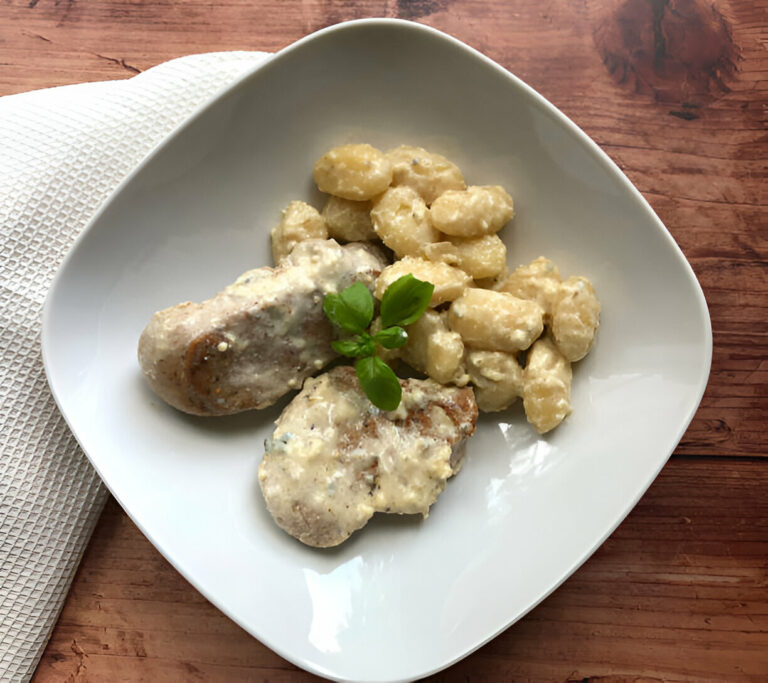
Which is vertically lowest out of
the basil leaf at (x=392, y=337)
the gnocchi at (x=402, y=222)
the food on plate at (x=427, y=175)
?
the basil leaf at (x=392, y=337)

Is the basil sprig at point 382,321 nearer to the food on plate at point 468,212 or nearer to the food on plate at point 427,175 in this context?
the food on plate at point 468,212

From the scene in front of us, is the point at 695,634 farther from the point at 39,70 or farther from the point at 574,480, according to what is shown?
the point at 39,70

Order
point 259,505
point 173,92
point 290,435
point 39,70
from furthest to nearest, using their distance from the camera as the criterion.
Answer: point 39,70 < point 173,92 < point 259,505 < point 290,435

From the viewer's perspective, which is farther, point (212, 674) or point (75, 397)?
point (212, 674)

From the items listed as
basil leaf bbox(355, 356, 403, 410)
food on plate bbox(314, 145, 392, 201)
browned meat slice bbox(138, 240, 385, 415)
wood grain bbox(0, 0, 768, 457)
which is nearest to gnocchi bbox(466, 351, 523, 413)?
basil leaf bbox(355, 356, 403, 410)

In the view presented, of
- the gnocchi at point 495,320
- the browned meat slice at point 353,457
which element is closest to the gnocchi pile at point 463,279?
the gnocchi at point 495,320

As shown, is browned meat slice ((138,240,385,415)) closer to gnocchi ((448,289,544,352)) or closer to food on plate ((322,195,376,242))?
food on plate ((322,195,376,242))

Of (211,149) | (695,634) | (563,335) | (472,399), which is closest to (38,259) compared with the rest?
(211,149)
